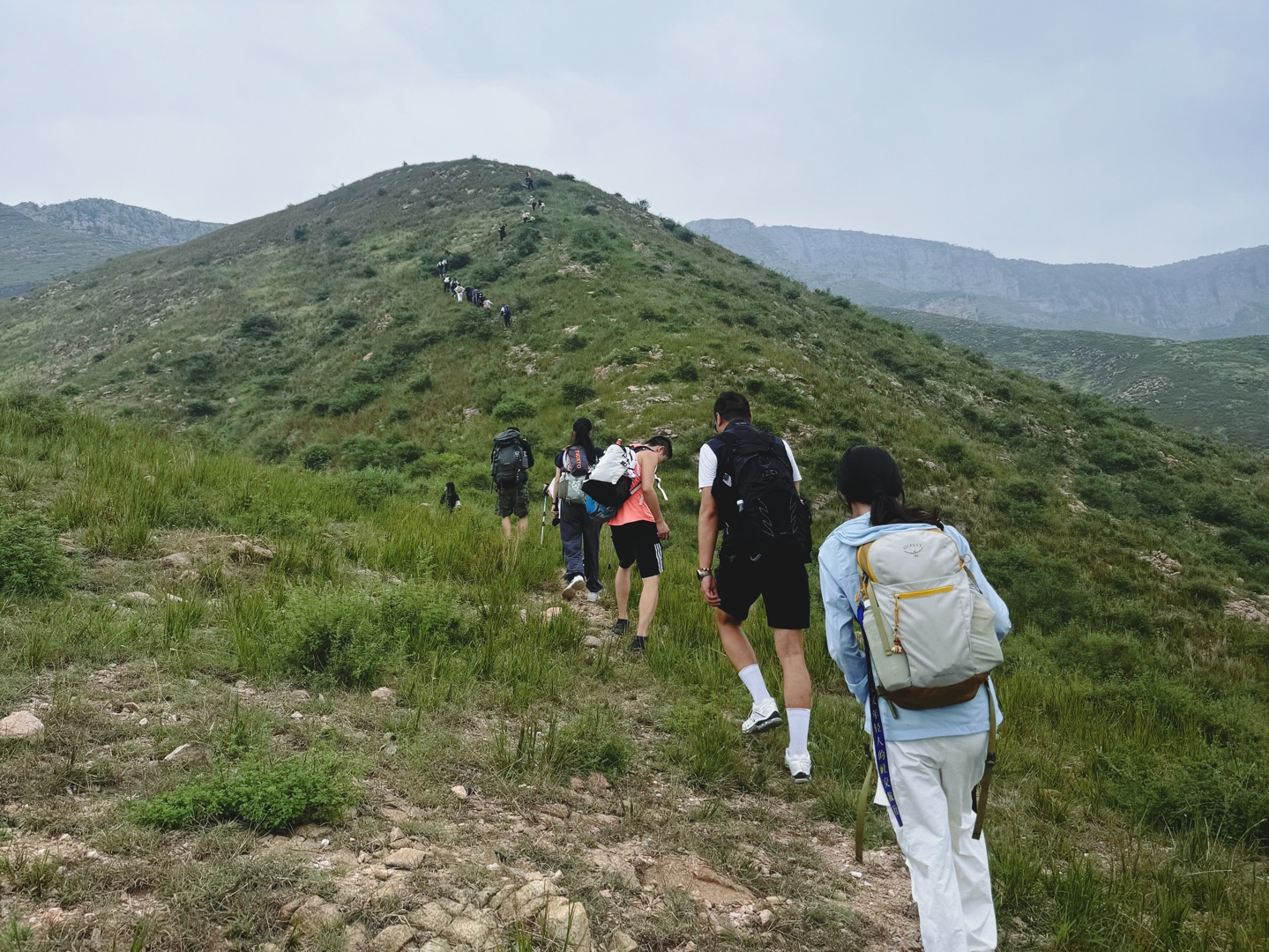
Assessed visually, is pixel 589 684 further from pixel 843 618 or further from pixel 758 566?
pixel 843 618

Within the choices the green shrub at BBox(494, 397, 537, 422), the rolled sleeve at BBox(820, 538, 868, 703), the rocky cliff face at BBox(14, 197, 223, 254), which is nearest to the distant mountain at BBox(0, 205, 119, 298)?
the rocky cliff face at BBox(14, 197, 223, 254)

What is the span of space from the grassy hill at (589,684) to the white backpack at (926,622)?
1138mm

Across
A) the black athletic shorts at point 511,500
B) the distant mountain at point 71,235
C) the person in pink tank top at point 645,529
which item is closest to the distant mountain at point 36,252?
the distant mountain at point 71,235

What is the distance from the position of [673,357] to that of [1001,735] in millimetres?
15650

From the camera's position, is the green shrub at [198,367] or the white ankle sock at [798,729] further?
the green shrub at [198,367]

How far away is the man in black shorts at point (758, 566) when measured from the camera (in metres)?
3.95

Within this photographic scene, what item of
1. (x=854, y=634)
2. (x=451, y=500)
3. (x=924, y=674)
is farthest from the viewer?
(x=451, y=500)

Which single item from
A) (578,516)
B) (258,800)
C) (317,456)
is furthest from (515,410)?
(258,800)

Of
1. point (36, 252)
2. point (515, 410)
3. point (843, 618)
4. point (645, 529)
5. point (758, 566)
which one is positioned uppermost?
point (36, 252)

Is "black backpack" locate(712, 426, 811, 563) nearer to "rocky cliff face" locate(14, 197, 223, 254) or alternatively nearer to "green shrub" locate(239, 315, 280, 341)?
"green shrub" locate(239, 315, 280, 341)

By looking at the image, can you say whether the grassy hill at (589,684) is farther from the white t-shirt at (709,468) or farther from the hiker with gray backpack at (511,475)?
the white t-shirt at (709,468)

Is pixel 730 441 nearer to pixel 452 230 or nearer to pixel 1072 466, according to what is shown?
pixel 1072 466

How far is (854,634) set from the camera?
256 centimetres

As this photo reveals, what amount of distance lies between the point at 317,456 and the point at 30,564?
47.9 ft
